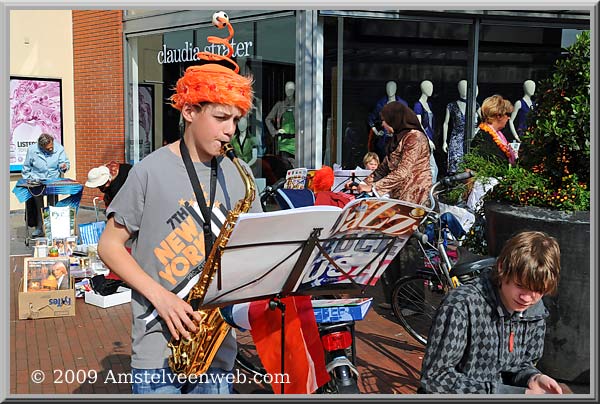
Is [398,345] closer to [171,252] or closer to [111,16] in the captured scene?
[171,252]

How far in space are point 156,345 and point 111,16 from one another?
36.9 ft

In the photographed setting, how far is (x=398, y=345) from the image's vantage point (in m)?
5.27

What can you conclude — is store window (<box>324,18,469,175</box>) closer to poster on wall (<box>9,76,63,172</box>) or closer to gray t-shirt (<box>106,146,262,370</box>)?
poster on wall (<box>9,76,63,172</box>)

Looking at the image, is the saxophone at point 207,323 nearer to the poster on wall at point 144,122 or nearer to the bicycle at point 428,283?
the bicycle at point 428,283

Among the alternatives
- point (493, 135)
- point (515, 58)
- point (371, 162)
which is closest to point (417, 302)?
point (493, 135)

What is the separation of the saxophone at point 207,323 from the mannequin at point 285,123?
6.74 m

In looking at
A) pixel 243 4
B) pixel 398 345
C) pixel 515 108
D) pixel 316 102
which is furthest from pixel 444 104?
pixel 243 4

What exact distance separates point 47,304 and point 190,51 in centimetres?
573

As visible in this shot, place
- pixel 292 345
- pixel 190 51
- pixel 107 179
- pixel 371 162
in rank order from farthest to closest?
1. pixel 190 51
2. pixel 371 162
3. pixel 107 179
4. pixel 292 345

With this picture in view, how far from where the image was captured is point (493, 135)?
237 inches

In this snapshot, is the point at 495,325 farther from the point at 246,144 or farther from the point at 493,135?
the point at 246,144

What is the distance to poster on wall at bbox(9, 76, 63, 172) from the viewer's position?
12172 millimetres

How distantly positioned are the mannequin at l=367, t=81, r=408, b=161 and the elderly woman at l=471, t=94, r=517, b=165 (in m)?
3.52

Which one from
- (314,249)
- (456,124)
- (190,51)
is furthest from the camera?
(190,51)
